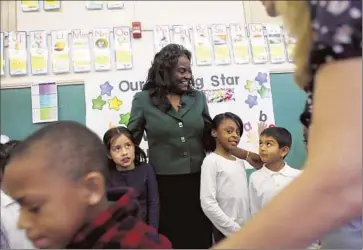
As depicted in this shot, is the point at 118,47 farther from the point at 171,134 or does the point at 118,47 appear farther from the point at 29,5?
the point at 171,134

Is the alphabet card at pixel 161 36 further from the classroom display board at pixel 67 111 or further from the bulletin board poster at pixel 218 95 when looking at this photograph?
the classroom display board at pixel 67 111

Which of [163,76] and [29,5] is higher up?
[29,5]

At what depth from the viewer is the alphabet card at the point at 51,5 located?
7.53 ft

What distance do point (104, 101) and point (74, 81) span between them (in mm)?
172

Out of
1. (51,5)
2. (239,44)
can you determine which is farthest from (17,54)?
(239,44)

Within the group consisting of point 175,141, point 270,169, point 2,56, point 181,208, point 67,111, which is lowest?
point 181,208

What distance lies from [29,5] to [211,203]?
143 centimetres

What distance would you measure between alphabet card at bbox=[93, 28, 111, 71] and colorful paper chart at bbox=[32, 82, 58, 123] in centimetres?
23

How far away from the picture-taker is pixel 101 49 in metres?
2.23

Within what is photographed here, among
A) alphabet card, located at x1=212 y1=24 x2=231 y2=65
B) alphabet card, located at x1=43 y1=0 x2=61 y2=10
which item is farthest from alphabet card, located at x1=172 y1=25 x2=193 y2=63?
alphabet card, located at x1=43 y1=0 x2=61 y2=10

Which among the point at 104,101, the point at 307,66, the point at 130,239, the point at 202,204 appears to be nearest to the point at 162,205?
the point at 202,204

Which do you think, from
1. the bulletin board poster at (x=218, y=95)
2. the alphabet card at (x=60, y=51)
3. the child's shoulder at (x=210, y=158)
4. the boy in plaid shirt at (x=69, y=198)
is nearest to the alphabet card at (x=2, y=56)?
the alphabet card at (x=60, y=51)

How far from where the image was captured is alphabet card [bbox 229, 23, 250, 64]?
2.29m

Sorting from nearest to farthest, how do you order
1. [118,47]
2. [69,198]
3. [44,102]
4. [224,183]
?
[69,198] < [224,183] < [44,102] < [118,47]
